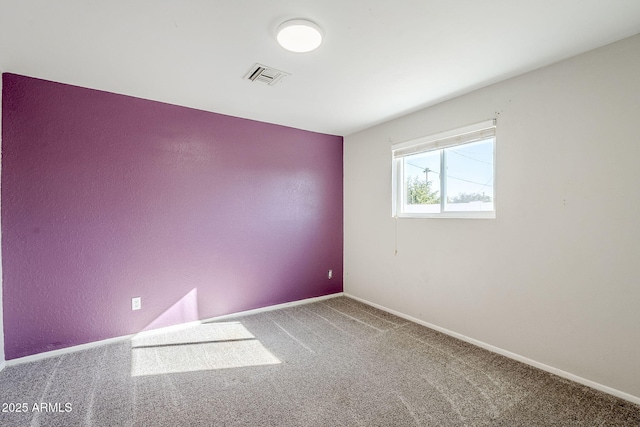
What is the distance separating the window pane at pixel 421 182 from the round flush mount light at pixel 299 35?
183cm

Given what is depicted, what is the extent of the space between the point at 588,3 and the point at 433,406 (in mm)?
2521

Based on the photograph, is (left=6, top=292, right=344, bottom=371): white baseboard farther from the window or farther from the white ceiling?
the white ceiling

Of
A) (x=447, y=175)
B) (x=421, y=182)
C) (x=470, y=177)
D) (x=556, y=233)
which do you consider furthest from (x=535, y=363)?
(x=421, y=182)

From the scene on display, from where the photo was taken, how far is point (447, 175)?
298 cm

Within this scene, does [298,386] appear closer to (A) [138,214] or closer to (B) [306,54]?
(A) [138,214]

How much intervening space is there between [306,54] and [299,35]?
0.85ft

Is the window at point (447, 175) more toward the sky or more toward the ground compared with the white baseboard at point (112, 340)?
more toward the sky

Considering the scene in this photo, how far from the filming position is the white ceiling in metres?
1.61

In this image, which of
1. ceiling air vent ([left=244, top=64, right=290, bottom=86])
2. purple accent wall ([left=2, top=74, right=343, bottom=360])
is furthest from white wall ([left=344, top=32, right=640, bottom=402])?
purple accent wall ([left=2, top=74, right=343, bottom=360])

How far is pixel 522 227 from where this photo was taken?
7.70 feet

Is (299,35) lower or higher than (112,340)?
higher

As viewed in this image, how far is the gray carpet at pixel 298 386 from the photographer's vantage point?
1717mm

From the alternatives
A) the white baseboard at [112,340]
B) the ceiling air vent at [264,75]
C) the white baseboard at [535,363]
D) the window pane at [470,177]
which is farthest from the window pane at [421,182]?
the white baseboard at [112,340]

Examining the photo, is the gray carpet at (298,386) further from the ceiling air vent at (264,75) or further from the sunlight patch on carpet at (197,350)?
the ceiling air vent at (264,75)
